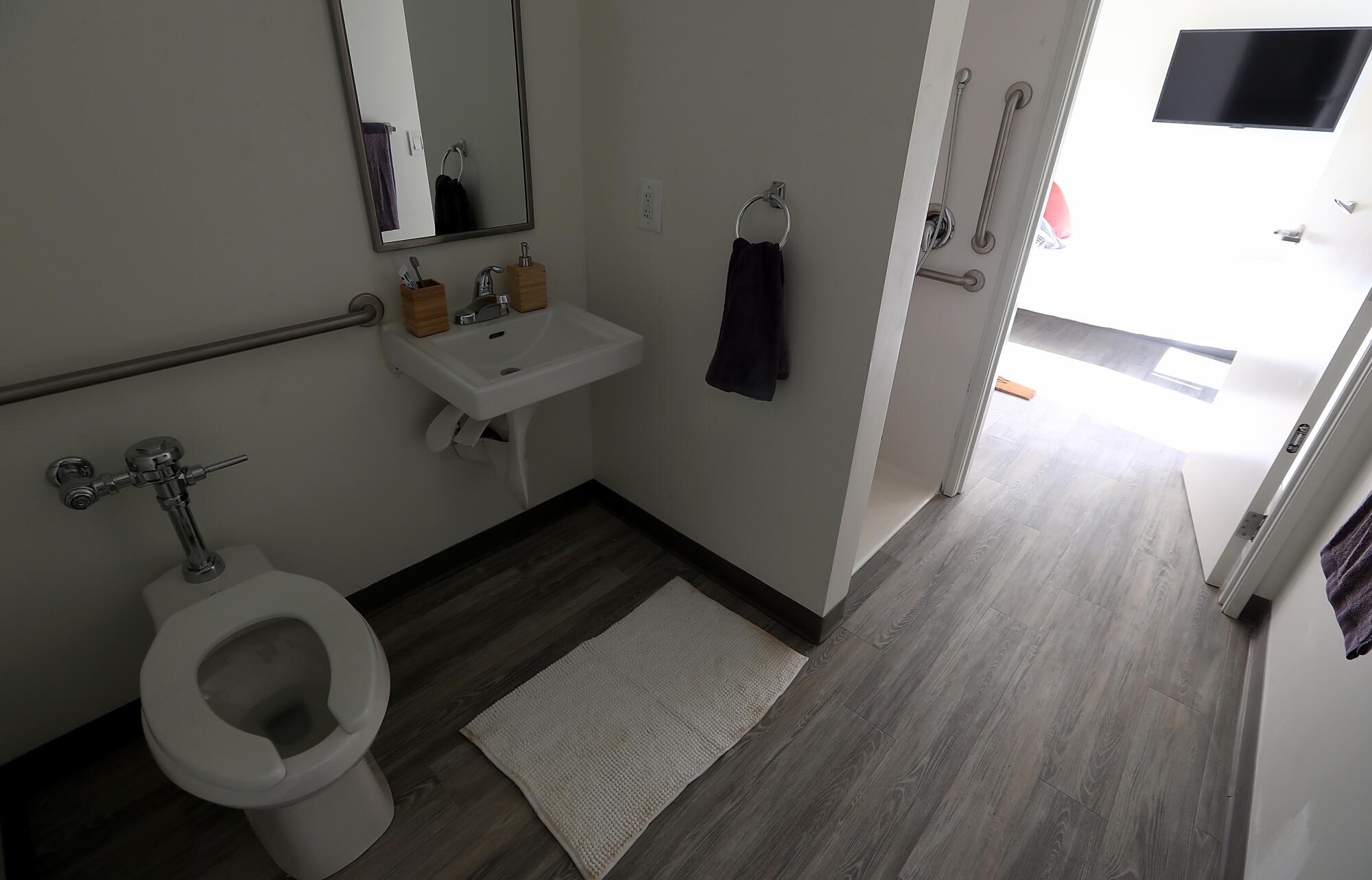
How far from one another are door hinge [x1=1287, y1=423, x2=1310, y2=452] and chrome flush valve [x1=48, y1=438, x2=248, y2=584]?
8.94 ft

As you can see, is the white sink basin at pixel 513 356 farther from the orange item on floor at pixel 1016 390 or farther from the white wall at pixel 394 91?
the orange item on floor at pixel 1016 390

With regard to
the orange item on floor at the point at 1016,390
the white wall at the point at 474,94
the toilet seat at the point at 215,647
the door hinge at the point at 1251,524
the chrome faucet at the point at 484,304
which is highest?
the white wall at the point at 474,94

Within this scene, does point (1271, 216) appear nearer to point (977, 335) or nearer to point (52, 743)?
point (977, 335)

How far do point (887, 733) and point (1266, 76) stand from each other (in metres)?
3.99

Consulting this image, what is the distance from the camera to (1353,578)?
957 millimetres

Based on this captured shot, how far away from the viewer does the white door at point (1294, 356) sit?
1752 mm

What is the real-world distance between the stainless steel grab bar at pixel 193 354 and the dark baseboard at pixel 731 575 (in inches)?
42.1

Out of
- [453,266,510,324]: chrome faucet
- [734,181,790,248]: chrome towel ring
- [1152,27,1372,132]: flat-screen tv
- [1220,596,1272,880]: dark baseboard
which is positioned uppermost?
[1152,27,1372,132]: flat-screen tv

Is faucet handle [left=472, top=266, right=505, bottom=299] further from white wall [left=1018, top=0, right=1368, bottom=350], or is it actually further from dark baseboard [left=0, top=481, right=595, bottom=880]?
white wall [left=1018, top=0, right=1368, bottom=350]

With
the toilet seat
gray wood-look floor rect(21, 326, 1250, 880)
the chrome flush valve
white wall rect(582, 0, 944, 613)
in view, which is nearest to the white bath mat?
gray wood-look floor rect(21, 326, 1250, 880)

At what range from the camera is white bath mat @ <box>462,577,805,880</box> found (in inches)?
56.4

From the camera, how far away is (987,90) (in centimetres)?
202

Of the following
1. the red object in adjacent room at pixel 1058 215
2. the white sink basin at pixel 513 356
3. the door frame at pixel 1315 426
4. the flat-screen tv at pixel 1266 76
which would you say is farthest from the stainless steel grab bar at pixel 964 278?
the flat-screen tv at pixel 1266 76

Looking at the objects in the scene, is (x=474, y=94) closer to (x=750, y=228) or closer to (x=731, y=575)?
(x=750, y=228)
